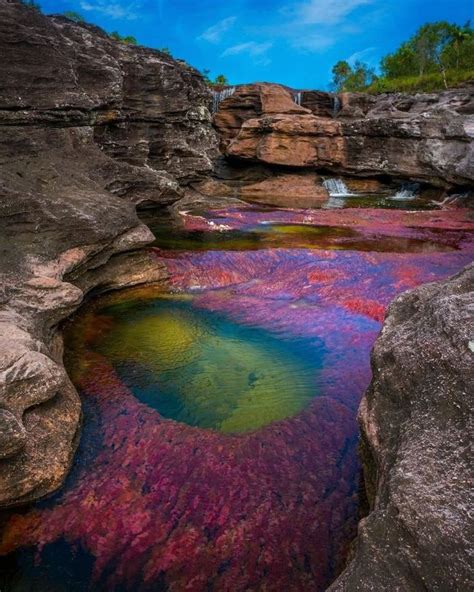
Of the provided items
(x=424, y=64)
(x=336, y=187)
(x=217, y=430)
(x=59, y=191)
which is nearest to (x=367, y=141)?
(x=336, y=187)

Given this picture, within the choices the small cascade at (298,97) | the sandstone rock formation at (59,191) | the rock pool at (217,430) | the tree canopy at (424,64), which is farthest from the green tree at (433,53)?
the rock pool at (217,430)

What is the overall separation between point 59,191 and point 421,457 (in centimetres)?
1246

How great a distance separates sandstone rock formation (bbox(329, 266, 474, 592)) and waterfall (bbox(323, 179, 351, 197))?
33.1 m

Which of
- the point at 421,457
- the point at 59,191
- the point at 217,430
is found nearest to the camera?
the point at 421,457

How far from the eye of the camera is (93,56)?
17906 millimetres

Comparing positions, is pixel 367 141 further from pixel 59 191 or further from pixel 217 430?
pixel 217 430

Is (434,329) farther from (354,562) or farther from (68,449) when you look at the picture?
(68,449)

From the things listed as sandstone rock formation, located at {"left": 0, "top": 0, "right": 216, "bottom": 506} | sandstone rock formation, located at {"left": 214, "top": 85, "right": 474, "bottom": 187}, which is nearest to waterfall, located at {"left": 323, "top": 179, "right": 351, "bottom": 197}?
sandstone rock formation, located at {"left": 214, "top": 85, "right": 474, "bottom": 187}

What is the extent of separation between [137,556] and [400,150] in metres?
35.2

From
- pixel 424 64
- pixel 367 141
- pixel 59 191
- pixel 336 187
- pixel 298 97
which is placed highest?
pixel 424 64

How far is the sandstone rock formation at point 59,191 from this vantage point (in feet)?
20.7

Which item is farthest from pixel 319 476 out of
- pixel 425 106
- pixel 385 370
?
pixel 425 106

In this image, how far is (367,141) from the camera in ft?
117

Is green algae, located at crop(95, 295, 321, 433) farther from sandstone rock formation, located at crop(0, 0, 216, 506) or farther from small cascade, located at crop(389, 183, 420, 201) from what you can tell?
small cascade, located at crop(389, 183, 420, 201)
